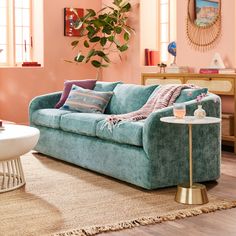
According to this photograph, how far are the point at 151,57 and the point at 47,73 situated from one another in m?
1.66

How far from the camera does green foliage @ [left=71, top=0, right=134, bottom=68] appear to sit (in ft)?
26.1

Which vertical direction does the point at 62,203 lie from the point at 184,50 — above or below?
below

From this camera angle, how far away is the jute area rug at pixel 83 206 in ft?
10.5

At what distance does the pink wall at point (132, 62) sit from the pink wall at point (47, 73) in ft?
1.73

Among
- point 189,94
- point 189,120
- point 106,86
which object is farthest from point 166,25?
point 189,120

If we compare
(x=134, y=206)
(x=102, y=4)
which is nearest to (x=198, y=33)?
(x=102, y=4)

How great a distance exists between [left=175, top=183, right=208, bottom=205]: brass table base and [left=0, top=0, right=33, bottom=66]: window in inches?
203

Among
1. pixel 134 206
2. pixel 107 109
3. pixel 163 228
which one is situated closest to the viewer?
pixel 163 228

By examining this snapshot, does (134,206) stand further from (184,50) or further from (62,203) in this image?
→ (184,50)

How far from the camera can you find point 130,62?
8195mm

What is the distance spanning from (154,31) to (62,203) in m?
4.81

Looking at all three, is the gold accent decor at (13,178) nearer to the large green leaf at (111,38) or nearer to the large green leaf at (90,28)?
the large green leaf at (111,38)

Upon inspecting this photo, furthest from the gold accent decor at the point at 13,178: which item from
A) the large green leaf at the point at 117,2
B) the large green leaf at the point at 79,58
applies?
the large green leaf at the point at 117,2

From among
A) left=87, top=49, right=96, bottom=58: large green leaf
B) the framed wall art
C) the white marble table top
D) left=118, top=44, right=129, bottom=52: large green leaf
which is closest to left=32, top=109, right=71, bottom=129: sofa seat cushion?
the white marble table top
